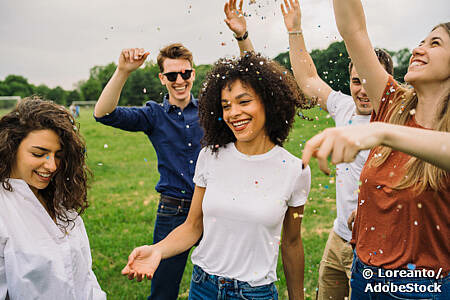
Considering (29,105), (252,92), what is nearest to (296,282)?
(252,92)

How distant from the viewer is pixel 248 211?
2.11 meters

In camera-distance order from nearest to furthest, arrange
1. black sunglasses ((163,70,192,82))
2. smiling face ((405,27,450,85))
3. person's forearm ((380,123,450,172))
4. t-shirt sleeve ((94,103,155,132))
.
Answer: person's forearm ((380,123,450,172)) < smiling face ((405,27,450,85)) < t-shirt sleeve ((94,103,155,132)) < black sunglasses ((163,70,192,82))

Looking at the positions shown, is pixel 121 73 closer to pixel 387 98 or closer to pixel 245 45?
pixel 245 45

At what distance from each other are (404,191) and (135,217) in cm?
587

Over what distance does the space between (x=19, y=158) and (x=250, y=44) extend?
1913mm

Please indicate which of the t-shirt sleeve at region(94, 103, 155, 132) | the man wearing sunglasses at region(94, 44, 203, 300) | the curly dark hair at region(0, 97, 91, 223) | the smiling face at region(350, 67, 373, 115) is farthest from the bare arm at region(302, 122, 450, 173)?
the t-shirt sleeve at region(94, 103, 155, 132)

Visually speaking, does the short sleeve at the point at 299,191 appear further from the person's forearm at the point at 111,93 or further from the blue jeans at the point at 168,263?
the person's forearm at the point at 111,93

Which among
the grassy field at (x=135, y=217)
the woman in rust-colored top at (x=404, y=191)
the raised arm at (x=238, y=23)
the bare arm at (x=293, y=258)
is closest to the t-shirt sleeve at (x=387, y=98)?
the woman in rust-colored top at (x=404, y=191)

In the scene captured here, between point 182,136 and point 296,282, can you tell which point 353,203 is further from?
point 182,136

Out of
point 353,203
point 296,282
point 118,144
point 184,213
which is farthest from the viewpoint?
point 118,144

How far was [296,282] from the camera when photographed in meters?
2.31

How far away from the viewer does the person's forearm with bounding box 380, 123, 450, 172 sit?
130 centimetres

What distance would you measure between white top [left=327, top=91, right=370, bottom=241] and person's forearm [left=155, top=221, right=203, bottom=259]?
4.25 feet

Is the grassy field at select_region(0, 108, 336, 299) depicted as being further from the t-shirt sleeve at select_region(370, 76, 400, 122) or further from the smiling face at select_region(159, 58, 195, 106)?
the smiling face at select_region(159, 58, 195, 106)
